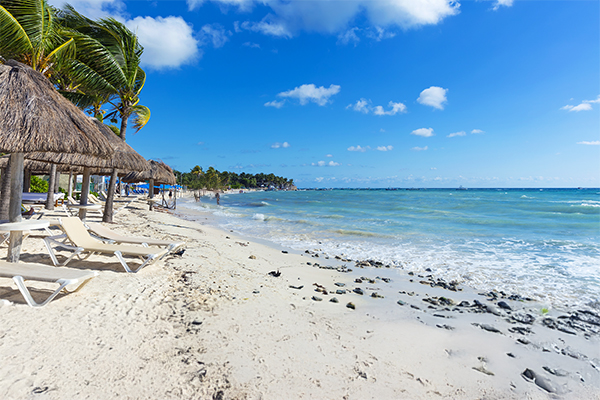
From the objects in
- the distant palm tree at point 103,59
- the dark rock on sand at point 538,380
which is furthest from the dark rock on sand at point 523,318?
the distant palm tree at point 103,59

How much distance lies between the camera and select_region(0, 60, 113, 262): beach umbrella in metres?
4.37

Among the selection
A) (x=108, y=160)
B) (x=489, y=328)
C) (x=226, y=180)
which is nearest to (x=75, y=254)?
(x=108, y=160)

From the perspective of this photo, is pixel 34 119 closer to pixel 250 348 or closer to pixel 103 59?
pixel 250 348

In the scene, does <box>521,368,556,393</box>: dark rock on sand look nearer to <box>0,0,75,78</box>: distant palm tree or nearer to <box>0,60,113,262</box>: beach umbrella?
<box>0,60,113,262</box>: beach umbrella

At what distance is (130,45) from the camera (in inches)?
410

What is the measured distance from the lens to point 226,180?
114375 mm

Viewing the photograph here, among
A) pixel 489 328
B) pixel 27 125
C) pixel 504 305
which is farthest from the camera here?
pixel 504 305

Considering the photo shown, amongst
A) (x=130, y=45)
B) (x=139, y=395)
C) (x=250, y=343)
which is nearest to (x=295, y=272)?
(x=250, y=343)

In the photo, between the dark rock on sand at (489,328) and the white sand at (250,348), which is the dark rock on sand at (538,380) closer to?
the white sand at (250,348)

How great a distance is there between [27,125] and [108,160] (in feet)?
17.2

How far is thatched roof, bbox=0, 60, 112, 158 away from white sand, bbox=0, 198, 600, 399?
201cm

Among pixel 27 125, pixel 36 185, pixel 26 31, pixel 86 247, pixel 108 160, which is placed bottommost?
pixel 86 247

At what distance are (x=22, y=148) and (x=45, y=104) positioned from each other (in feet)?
2.82

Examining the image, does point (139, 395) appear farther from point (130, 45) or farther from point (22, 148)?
point (130, 45)
